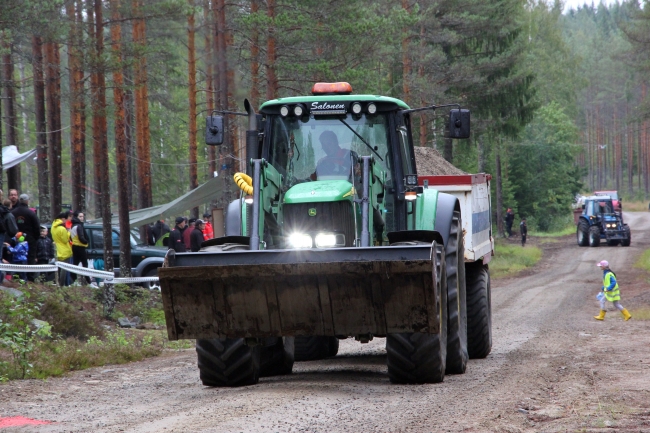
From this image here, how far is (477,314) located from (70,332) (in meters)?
6.31

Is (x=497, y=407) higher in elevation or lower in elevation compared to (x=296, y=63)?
lower

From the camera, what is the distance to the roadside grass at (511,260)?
32.0 metres

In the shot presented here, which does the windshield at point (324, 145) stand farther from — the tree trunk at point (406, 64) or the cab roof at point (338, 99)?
the tree trunk at point (406, 64)

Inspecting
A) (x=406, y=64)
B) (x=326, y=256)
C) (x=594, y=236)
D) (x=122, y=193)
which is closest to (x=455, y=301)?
(x=326, y=256)

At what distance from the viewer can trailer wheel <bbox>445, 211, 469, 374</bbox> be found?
8.66m

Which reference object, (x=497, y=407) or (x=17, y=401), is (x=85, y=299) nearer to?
(x=17, y=401)

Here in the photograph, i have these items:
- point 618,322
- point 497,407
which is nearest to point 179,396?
point 497,407

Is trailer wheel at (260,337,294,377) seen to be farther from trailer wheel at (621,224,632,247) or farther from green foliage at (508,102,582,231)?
green foliage at (508,102,582,231)

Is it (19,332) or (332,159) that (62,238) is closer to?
(19,332)

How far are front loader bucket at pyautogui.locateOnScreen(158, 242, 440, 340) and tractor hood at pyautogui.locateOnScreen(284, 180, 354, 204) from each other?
0.98 metres

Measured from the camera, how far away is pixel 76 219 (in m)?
18.8

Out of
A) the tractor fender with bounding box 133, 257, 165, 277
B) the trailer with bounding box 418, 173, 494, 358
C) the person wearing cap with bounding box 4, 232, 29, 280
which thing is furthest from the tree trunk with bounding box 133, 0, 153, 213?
the trailer with bounding box 418, 173, 494, 358

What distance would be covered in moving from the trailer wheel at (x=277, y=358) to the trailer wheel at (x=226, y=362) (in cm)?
72

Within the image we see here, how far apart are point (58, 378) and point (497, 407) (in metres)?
5.31
